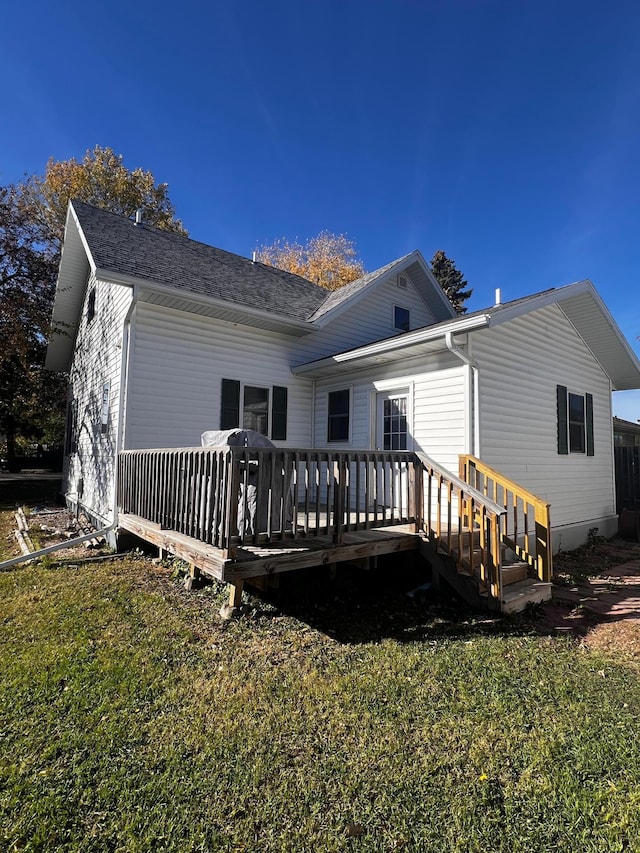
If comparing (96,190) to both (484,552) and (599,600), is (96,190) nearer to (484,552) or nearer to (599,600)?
(484,552)

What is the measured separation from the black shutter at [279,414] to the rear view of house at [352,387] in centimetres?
3

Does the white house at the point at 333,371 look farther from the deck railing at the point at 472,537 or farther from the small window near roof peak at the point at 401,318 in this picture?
the deck railing at the point at 472,537

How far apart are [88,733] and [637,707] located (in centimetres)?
381

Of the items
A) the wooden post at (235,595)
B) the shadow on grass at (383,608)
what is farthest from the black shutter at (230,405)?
the wooden post at (235,595)

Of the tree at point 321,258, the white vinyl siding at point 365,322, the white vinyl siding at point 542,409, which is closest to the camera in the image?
the white vinyl siding at point 542,409

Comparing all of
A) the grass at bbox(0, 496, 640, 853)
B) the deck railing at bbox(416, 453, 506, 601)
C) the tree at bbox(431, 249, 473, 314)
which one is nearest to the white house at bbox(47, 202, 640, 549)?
the deck railing at bbox(416, 453, 506, 601)

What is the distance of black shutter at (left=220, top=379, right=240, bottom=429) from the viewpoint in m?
8.38

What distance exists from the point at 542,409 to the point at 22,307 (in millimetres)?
14888

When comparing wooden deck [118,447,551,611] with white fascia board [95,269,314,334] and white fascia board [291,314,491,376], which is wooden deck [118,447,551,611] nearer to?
white fascia board [291,314,491,376]

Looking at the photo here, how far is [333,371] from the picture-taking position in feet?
29.2

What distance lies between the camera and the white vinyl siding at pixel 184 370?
7426mm

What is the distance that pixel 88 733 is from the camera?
2654 millimetres

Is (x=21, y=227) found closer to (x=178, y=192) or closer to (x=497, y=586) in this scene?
(x=178, y=192)

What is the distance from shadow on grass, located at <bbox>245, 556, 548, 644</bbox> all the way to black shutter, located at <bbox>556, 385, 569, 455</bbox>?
4414 mm
